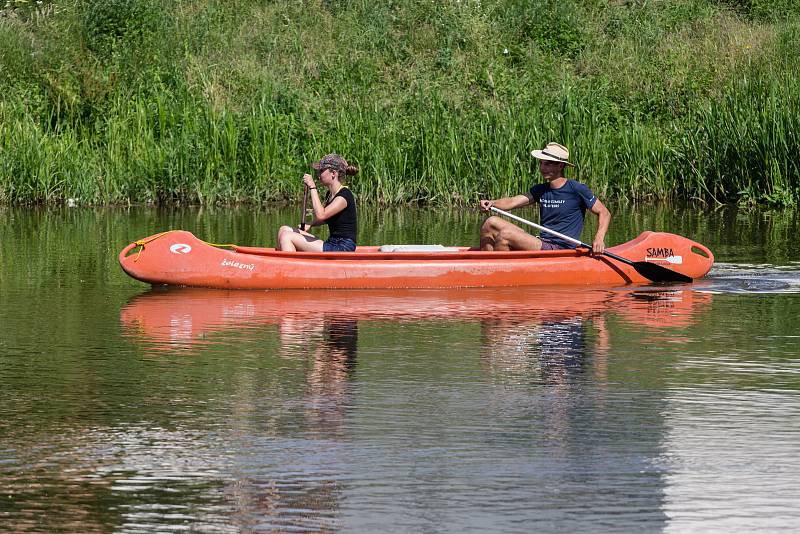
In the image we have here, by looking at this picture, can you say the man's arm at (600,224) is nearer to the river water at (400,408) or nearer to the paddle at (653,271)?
the paddle at (653,271)

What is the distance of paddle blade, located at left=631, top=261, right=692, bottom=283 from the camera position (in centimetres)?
1249

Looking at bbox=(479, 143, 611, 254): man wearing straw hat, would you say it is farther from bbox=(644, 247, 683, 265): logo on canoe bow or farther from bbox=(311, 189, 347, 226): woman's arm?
bbox=(311, 189, 347, 226): woman's arm

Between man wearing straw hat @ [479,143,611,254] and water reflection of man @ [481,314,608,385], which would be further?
man wearing straw hat @ [479,143,611,254]

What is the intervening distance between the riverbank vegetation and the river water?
24.3ft

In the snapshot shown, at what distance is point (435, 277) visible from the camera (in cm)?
1223

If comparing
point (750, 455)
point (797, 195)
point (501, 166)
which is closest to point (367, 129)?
point (501, 166)

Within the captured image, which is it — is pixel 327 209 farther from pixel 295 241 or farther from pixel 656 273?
pixel 656 273

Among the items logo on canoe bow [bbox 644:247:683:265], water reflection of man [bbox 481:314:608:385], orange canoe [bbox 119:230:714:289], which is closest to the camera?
water reflection of man [bbox 481:314:608:385]

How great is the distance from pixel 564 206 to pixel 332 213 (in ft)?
6.30

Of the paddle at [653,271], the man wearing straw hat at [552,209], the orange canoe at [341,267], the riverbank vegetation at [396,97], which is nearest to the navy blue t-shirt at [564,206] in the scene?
the man wearing straw hat at [552,209]

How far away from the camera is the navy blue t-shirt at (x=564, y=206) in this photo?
12.2 metres

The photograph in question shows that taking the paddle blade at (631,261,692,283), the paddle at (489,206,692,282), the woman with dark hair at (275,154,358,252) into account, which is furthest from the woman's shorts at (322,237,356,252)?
the paddle blade at (631,261,692,283)

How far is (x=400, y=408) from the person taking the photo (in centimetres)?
747

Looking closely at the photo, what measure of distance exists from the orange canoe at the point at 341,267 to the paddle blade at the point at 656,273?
43 centimetres
